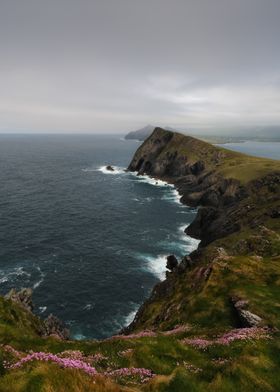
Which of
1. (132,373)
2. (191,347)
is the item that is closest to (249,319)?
(191,347)

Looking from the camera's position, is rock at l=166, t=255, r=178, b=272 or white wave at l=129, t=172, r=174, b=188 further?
white wave at l=129, t=172, r=174, b=188

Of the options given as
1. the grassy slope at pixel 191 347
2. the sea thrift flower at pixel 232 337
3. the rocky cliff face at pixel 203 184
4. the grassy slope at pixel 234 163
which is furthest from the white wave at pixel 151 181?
the sea thrift flower at pixel 232 337

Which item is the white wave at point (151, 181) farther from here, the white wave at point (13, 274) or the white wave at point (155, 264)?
the white wave at point (13, 274)

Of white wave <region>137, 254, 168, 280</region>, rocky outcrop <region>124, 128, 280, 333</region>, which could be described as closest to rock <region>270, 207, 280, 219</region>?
rocky outcrop <region>124, 128, 280, 333</region>

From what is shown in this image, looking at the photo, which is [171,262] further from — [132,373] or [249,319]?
[132,373]

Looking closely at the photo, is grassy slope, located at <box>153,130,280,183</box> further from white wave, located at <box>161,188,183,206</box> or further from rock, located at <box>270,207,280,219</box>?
rock, located at <box>270,207,280,219</box>

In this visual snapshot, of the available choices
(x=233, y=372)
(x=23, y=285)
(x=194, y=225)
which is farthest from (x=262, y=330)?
(x=194, y=225)

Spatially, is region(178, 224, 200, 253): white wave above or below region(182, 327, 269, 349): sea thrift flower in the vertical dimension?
below
